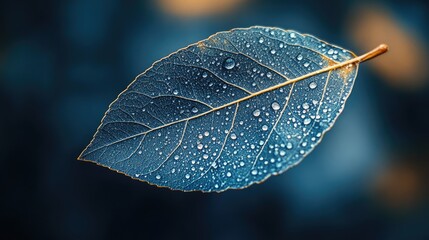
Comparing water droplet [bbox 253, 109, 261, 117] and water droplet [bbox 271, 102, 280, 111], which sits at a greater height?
water droplet [bbox 271, 102, 280, 111]

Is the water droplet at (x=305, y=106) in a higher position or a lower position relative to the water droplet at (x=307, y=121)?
higher

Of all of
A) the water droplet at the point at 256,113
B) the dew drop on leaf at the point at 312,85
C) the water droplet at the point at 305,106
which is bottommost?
the water droplet at the point at 256,113

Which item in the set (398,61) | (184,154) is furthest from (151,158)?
(398,61)

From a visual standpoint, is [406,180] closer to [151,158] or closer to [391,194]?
[391,194]

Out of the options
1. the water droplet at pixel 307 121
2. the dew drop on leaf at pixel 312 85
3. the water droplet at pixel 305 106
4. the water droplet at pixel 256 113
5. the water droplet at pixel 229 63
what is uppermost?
the water droplet at pixel 229 63

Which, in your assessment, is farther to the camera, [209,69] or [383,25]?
[383,25]

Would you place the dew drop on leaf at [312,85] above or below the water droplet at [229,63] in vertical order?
below
